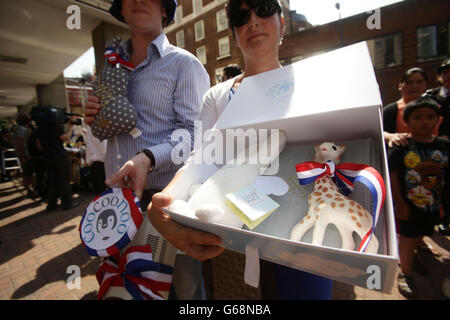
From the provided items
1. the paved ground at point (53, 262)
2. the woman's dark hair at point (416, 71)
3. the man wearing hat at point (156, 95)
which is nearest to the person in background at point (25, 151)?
the paved ground at point (53, 262)

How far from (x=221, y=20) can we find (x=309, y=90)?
91 cm

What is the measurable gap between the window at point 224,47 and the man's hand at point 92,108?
2.66 feet

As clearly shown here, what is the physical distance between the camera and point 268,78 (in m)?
0.82

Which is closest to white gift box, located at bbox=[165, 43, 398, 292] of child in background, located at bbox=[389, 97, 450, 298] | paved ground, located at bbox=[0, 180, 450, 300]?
child in background, located at bbox=[389, 97, 450, 298]

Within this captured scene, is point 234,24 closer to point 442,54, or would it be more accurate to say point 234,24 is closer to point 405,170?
point 405,170

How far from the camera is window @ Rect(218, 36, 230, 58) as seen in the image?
130 centimetres

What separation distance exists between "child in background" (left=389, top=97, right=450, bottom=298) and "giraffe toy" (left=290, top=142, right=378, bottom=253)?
157 cm

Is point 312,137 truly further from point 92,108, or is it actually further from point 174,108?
point 92,108

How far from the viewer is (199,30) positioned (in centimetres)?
143

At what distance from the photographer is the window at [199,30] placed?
4.61 feet

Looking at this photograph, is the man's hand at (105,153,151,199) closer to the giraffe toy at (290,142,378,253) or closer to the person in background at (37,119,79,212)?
the giraffe toy at (290,142,378,253)

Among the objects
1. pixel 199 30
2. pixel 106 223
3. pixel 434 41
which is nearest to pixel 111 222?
pixel 106 223

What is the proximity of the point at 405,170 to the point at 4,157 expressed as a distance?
480 inches

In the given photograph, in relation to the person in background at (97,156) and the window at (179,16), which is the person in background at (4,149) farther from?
the window at (179,16)
